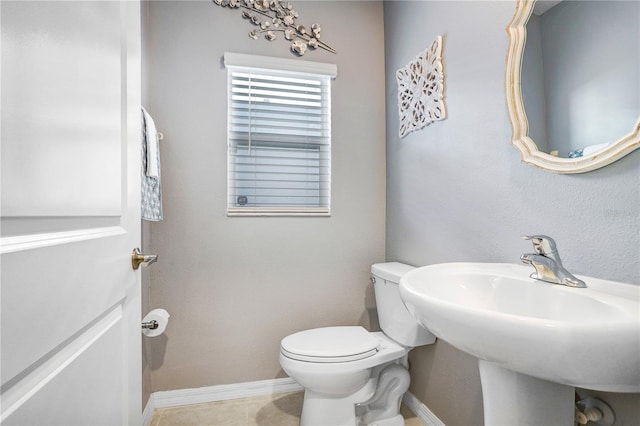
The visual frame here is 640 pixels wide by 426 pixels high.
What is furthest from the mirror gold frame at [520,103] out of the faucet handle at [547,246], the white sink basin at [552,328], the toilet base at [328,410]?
the toilet base at [328,410]

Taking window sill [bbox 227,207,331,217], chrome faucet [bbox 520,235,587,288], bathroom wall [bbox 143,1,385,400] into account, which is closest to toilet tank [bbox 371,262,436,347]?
bathroom wall [bbox 143,1,385,400]

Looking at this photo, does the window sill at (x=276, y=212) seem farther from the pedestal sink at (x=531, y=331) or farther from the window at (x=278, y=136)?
the pedestal sink at (x=531, y=331)

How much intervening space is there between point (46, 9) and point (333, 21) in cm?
180

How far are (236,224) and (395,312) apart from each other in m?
0.98

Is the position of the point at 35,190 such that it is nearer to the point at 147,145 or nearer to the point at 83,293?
the point at 83,293

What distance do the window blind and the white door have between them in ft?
3.54

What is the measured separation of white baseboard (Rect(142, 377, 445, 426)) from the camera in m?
1.63

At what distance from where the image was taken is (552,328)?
1.66 ft

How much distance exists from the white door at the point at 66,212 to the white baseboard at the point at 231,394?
1118mm

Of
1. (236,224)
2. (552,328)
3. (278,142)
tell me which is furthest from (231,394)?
(552,328)

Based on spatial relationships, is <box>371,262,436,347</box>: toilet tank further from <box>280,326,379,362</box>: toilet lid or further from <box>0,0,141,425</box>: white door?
<box>0,0,141,425</box>: white door

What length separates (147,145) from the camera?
133 centimetres

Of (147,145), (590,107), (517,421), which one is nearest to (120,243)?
(147,145)

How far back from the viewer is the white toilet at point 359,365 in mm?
1348
